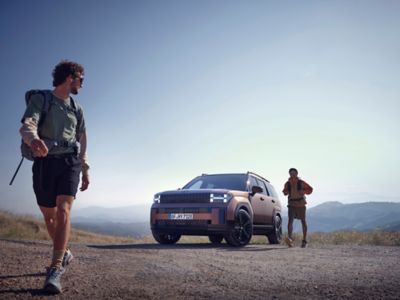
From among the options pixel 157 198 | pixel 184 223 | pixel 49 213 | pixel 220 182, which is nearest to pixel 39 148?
pixel 49 213

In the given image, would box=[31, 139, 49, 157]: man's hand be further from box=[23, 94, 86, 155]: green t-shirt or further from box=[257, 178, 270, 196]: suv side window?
box=[257, 178, 270, 196]: suv side window

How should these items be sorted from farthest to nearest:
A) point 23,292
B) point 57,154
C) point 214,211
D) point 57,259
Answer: point 214,211 → point 57,154 → point 57,259 → point 23,292

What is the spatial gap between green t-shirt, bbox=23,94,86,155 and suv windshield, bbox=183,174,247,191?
6335 mm

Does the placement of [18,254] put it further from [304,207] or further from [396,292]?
[304,207]

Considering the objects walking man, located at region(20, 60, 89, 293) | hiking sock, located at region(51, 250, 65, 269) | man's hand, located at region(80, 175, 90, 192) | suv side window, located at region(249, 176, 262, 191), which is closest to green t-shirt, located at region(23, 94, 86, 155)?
walking man, located at region(20, 60, 89, 293)

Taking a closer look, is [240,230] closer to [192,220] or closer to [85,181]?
[192,220]

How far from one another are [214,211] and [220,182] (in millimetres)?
1795

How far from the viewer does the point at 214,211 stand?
326 inches

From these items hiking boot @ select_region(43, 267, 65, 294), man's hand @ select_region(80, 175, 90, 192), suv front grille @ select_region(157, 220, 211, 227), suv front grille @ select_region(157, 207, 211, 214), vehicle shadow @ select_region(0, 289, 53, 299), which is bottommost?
vehicle shadow @ select_region(0, 289, 53, 299)

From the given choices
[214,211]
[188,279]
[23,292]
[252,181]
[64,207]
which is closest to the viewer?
[23,292]

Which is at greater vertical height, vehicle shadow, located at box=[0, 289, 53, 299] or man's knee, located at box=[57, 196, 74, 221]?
man's knee, located at box=[57, 196, 74, 221]

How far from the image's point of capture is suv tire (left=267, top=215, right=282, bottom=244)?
36.0 ft

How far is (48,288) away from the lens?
9.85ft

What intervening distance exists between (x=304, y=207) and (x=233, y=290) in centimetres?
748
